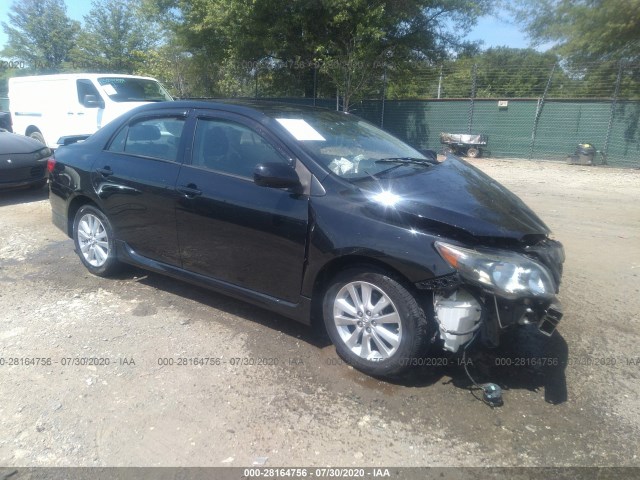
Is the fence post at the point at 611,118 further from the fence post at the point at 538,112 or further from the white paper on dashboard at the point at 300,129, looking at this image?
the white paper on dashboard at the point at 300,129

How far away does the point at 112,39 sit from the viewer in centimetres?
3559

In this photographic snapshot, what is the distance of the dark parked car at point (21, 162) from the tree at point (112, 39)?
97.1 feet

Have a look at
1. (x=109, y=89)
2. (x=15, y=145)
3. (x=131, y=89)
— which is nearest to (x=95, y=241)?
(x=15, y=145)

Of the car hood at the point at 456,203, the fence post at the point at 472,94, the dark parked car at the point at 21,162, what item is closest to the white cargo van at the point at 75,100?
the dark parked car at the point at 21,162

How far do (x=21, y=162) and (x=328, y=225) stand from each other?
6.95 metres

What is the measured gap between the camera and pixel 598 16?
17.7 m

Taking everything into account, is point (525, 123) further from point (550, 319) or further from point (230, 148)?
point (550, 319)

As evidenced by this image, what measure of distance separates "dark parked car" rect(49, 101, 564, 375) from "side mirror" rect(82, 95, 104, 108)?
6792 mm

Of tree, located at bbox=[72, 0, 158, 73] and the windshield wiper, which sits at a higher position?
tree, located at bbox=[72, 0, 158, 73]

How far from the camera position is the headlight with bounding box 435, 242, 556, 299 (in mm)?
2715

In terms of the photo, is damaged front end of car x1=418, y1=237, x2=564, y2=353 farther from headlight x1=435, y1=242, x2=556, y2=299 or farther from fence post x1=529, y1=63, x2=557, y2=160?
fence post x1=529, y1=63, x2=557, y2=160

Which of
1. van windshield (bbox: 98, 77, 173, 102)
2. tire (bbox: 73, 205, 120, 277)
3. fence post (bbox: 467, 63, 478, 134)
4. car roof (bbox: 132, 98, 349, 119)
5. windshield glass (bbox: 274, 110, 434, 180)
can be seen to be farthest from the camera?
fence post (bbox: 467, 63, 478, 134)

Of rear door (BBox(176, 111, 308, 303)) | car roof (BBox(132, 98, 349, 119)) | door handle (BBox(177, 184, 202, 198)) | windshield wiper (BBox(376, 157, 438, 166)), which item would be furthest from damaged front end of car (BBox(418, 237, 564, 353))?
door handle (BBox(177, 184, 202, 198))

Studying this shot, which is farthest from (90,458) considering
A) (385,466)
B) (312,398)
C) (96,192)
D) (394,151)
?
(394,151)
